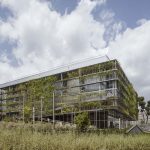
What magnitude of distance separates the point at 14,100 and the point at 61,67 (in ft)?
42.0

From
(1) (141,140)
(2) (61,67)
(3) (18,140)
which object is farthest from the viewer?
(2) (61,67)

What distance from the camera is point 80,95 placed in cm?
5881

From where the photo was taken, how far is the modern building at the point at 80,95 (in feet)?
187

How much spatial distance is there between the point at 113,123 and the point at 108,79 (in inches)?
328

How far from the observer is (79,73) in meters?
63.3

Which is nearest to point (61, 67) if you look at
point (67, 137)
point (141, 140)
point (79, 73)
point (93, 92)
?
point (79, 73)

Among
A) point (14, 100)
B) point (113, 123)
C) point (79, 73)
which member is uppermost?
point (79, 73)

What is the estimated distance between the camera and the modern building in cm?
5695

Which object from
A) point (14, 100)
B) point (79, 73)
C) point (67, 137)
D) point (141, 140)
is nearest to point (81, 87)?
point (79, 73)

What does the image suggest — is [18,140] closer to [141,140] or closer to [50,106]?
[141,140]

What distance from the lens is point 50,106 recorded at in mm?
56969

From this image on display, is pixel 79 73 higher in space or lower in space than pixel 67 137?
higher

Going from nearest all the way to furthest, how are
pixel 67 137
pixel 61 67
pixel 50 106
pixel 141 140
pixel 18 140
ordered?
1. pixel 18 140
2. pixel 67 137
3. pixel 141 140
4. pixel 50 106
5. pixel 61 67

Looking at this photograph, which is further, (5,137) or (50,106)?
(50,106)
